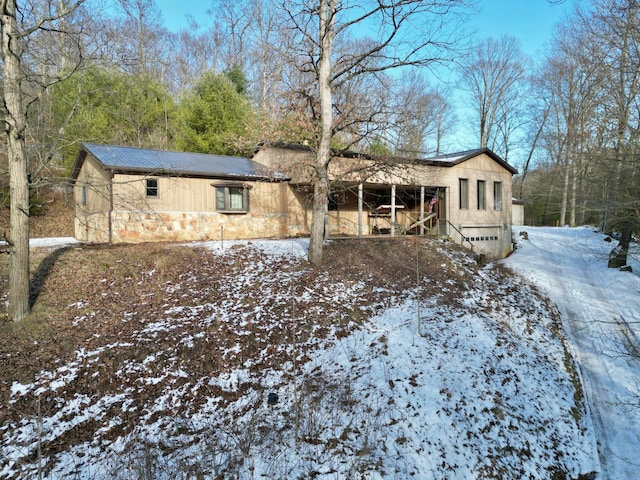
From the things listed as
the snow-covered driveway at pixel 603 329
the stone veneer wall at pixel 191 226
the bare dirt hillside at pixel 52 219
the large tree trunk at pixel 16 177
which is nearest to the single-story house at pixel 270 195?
the stone veneer wall at pixel 191 226

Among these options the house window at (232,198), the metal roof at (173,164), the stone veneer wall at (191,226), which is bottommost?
the stone veneer wall at (191,226)

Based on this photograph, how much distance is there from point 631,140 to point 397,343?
8.73 meters

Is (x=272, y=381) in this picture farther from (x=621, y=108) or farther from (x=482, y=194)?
(x=482, y=194)

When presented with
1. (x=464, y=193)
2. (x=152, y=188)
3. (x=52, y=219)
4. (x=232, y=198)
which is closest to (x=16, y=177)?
(x=152, y=188)

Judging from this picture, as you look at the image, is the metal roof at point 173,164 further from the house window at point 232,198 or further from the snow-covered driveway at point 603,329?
the snow-covered driveway at point 603,329

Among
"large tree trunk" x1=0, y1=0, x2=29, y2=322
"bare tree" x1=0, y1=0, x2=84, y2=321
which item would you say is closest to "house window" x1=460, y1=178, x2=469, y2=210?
"bare tree" x1=0, y1=0, x2=84, y2=321

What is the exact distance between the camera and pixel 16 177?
6762 mm

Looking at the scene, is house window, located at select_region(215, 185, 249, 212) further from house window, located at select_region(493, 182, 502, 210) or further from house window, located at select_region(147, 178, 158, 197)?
house window, located at select_region(493, 182, 502, 210)

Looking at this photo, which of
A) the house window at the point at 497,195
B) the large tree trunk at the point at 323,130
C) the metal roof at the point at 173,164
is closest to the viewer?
the large tree trunk at the point at 323,130

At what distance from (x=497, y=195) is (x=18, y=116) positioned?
20.2m

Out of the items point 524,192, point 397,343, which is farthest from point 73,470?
point 524,192

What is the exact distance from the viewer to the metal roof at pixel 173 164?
1286cm

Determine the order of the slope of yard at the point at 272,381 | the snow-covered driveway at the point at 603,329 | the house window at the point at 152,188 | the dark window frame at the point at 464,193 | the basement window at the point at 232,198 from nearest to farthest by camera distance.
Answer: the slope of yard at the point at 272,381 < the snow-covered driveway at the point at 603,329 < the house window at the point at 152,188 < the basement window at the point at 232,198 < the dark window frame at the point at 464,193

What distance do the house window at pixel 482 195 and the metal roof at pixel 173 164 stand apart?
34.4 feet
